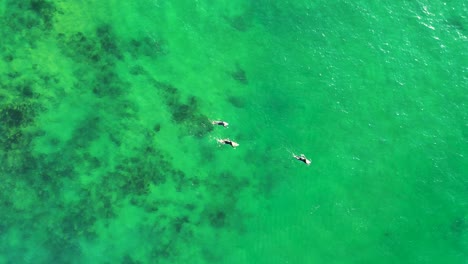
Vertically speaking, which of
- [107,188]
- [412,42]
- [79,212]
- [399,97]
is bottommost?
[79,212]

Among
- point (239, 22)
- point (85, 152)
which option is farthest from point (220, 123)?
point (85, 152)

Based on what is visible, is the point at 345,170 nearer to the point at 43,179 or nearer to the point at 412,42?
the point at 412,42

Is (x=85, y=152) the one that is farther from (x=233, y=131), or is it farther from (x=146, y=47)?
(x=233, y=131)

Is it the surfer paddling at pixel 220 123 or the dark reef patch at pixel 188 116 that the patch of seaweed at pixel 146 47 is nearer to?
the dark reef patch at pixel 188 116

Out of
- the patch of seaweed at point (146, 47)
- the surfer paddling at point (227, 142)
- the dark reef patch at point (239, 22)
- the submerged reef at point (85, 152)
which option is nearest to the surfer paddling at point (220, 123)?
the submerged reef at point (85, 152)

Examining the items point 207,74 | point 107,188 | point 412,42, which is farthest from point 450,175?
point 107,188

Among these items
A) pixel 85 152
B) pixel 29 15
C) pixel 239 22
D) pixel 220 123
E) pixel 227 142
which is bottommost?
pixel 85 152

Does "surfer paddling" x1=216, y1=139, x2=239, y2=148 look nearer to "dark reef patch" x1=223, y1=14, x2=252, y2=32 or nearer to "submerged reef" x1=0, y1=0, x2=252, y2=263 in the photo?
"submerged reef" x1=0, y1=0, x2=252, y2=263

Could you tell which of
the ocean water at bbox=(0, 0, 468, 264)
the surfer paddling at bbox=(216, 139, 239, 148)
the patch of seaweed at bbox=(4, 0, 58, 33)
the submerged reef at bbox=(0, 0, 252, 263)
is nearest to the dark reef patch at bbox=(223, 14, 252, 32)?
the ocean water at bbox=(0, 0, 468, 264)
